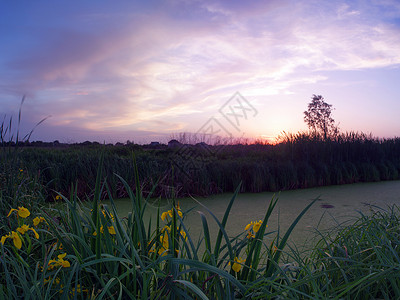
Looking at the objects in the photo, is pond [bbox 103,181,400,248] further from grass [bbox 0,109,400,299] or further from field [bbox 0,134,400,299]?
grass [bbox 0,109,400,299]

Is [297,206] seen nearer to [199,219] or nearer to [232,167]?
[232,167]

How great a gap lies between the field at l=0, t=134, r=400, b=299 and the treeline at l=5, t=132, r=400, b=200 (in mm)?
19

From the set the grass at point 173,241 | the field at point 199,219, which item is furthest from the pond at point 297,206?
the grass at point 173,241

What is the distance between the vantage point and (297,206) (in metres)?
3.56

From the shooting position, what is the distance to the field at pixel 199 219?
3.49ft

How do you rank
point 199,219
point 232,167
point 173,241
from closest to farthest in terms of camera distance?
point 173,241
point 199,219
point 232,167

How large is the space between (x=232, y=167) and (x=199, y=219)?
167 centimetres

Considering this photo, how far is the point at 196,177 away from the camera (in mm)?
4262

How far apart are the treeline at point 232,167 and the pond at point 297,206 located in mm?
251

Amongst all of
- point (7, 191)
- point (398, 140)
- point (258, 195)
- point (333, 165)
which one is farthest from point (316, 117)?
point (7, 191)

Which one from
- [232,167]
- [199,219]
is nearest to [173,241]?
[199,219]

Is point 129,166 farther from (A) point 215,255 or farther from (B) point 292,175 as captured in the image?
(A) point 215,255

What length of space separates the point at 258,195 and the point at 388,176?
2.96 meters

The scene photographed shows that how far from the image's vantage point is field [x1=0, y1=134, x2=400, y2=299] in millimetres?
1064
